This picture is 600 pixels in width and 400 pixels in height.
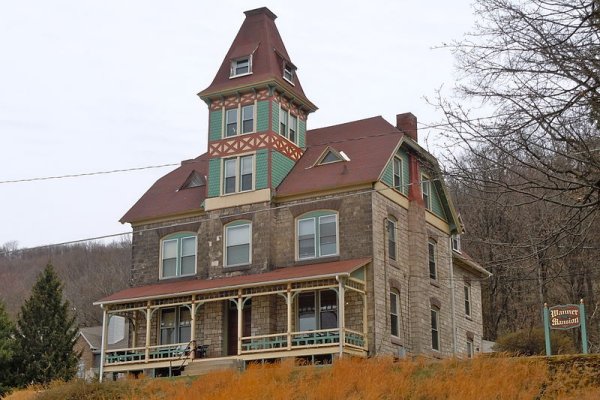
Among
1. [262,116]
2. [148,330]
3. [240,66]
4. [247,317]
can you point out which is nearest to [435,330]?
[247,317]

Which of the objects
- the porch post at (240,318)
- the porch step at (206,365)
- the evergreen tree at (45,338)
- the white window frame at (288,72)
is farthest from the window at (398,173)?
the evergreen tree at (45,338)

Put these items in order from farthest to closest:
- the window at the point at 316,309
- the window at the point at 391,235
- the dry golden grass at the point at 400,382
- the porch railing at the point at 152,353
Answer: the window at the point at 391,235 → the porch railing at the point at 152,353 → the window at the point at 316,309 → the dry golden grass at the point at 400,382

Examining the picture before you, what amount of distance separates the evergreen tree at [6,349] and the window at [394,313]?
1324 cm

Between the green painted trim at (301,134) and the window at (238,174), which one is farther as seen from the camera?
the green painted trim at (301,134)

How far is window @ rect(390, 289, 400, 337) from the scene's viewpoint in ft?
97.1

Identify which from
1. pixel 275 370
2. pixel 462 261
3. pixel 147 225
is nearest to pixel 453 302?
pixel 462 261

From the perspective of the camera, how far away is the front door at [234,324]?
1198 inches

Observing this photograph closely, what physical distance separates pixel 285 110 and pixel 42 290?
1156 centimetres

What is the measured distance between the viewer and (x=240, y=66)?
107 ft

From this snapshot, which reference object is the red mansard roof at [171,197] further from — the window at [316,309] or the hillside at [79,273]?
the hillside at [79,273]

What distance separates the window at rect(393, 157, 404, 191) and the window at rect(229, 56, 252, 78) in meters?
6.53

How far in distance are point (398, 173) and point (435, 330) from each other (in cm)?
605

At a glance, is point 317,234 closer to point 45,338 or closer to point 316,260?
point 316,260

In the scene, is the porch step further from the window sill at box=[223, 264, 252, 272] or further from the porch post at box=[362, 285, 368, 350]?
the porch post at box=[362, 285, 368, 350]
